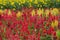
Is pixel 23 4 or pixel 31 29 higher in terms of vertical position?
pixel 31 29

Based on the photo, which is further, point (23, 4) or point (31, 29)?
point (23, 4)

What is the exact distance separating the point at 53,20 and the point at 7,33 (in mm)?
1338

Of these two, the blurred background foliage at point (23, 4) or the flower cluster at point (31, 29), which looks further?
the blurred background foliage at point (23, 4)

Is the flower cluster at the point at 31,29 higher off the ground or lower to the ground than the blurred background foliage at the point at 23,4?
higher

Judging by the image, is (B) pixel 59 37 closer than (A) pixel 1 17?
Yes

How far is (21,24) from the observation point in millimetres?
6152

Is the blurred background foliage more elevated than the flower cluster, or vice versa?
the flower cluster

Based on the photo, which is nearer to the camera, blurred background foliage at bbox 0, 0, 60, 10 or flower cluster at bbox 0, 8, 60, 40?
flower cluster at bbox 0, 8, 60, 40

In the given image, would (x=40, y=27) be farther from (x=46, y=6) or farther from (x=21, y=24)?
(x=46, y=6)

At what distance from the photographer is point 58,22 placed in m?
6.20

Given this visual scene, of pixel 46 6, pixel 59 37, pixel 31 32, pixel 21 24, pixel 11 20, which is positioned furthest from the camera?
pixel 46 6

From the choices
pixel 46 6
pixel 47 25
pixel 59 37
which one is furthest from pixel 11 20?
pixel 46 6

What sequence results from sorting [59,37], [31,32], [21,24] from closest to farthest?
1. [59,37]
2. [31,32]
3. [21,24]

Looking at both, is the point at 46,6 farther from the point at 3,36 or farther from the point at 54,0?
the point at 3,36
